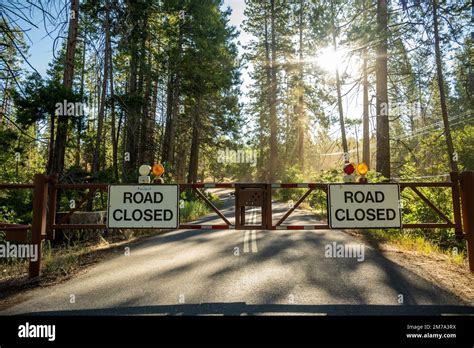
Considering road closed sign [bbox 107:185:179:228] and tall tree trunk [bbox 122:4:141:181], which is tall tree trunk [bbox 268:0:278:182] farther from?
road closed sign [bbox 107:185:179:228]

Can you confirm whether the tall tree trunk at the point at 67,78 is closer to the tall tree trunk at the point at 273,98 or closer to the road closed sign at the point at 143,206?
the road closed sign at the point at 143,206

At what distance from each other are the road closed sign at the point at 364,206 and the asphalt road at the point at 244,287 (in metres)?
0.96

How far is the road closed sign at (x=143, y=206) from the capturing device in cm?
512

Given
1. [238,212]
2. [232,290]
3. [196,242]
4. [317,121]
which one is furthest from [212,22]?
[232,290]

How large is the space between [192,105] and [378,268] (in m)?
18.8

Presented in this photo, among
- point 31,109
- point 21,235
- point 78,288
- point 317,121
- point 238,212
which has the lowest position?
point 78,288

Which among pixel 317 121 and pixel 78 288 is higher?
pixel 317 121

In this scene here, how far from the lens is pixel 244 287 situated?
15.1 ft

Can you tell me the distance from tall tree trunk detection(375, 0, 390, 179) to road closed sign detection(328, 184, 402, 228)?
7399mm

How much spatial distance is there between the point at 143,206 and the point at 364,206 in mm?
3874

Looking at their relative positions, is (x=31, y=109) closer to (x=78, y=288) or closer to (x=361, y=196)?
(x=78, y=288)
